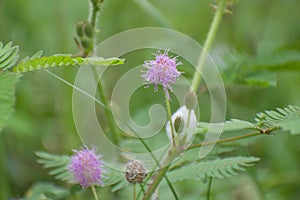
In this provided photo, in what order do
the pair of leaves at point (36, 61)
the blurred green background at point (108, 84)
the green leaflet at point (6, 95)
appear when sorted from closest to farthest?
the green leaflet at point (6, 95) < the pair of leaves at point (36, 61) < the blurred green background at point (108, 84)

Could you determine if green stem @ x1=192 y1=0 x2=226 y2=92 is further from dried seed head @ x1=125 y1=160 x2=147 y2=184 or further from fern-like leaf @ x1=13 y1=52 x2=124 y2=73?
fern-like leaf @ x1=13 y1=52 x2=124 y2=73

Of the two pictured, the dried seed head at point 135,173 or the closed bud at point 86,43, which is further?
the closed bud at point 86,43

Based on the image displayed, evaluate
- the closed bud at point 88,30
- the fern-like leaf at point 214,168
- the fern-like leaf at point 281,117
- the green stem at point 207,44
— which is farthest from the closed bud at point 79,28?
the fern-like leaf at point 281,117

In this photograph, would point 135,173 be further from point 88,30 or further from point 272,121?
point 88,30

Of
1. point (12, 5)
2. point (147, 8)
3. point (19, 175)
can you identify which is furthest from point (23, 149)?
point (147, 8)

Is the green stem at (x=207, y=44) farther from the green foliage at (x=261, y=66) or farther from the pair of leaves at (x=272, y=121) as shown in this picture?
the pair of leaves at (x=272, y=121)

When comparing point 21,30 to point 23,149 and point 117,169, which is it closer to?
point 23,149

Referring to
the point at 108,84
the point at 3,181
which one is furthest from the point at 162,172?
the point at 108,84
